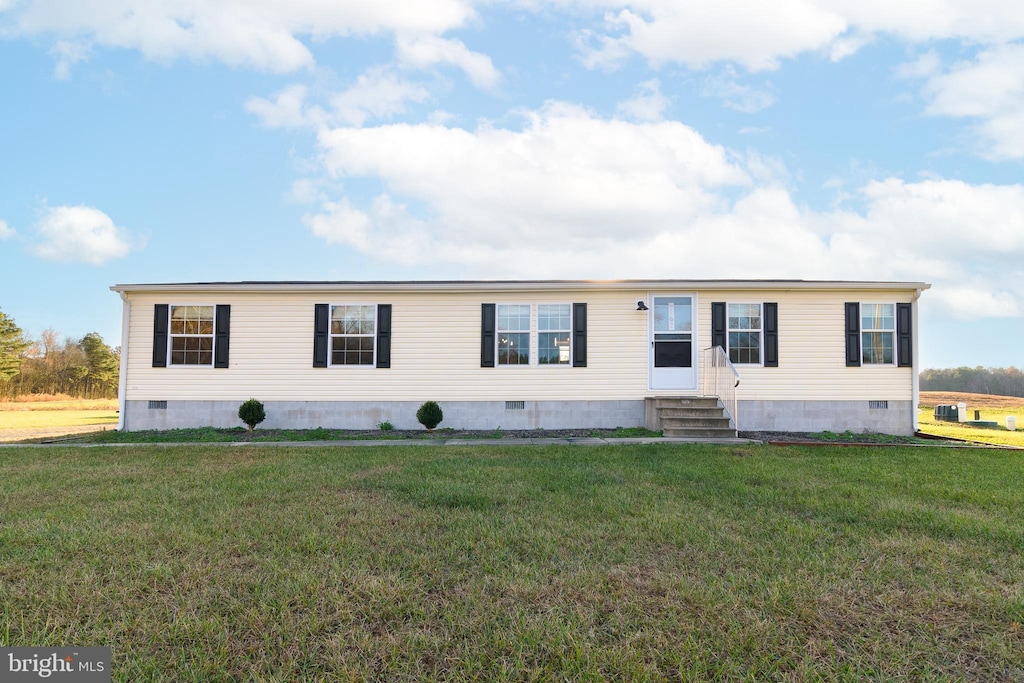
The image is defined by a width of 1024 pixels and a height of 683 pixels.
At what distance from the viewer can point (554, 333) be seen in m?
11.6

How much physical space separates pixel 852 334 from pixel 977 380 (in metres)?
33.4

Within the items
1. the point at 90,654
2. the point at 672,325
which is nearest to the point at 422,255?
the point at 672,325

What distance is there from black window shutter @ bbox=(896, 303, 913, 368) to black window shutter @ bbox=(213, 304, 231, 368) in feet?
47.6

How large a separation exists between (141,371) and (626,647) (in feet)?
41.4

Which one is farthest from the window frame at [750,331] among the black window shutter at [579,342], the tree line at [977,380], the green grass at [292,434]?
the tree line at [977,380]

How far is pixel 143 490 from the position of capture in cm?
522

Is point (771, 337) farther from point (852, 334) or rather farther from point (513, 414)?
point (513, 414)

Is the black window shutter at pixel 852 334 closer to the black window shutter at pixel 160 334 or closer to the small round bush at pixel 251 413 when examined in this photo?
the small round bush at pixel 251 413

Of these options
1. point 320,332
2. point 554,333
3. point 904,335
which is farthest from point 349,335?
point 904,335

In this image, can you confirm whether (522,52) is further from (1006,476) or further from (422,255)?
(1006,476)

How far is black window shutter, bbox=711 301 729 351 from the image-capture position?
11.4 meters

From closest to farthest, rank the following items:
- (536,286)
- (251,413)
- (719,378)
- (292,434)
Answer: (292,434) < (251,413) < (719,378) < (536,286)

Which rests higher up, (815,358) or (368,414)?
(815,358)

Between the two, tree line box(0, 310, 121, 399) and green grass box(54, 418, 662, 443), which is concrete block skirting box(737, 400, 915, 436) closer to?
green grass box(54, 418, 662, 443)
